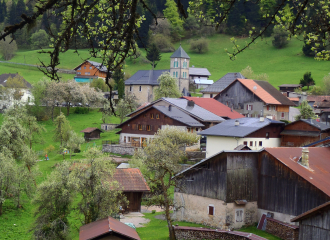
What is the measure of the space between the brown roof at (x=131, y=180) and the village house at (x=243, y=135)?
10918 mm

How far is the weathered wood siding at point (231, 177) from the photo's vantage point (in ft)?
95.6

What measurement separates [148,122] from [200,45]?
7932cm

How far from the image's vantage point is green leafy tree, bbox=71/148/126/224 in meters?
24.4

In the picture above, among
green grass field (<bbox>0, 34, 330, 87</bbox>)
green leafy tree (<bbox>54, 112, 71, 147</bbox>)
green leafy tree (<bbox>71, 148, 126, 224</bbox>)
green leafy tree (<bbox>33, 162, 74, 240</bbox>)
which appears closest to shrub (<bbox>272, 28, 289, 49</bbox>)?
green grass field (<bbox>0, 34, 330, 87</bbox>)

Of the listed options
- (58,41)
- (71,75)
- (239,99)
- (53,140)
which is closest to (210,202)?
(58,41)

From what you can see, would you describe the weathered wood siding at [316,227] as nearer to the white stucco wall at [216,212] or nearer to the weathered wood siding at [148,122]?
the white stucco wall at [216,212]

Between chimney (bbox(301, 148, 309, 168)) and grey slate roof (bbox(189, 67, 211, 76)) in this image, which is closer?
chimney (bbox(301, 148, 309, 168))

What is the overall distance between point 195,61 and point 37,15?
392 feet

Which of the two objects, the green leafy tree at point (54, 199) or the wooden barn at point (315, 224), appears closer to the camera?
the wooden barn at point (315, 224)

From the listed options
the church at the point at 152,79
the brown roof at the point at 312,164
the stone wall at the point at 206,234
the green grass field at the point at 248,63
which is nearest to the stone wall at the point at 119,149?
the brown roof at the point at 312,164

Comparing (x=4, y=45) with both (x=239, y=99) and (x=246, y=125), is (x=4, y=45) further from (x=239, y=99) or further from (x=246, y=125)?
(x=246, y=125)

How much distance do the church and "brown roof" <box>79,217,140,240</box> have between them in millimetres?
71651

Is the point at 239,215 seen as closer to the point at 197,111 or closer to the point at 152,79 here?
the point at 197,111

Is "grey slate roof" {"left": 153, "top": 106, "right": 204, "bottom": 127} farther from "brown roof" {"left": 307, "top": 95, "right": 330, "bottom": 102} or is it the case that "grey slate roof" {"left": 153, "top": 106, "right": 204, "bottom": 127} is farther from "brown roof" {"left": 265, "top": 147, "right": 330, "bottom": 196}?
"brown roof" {"left": 307, "top": 95, "right": 330, "bottom": 102}
